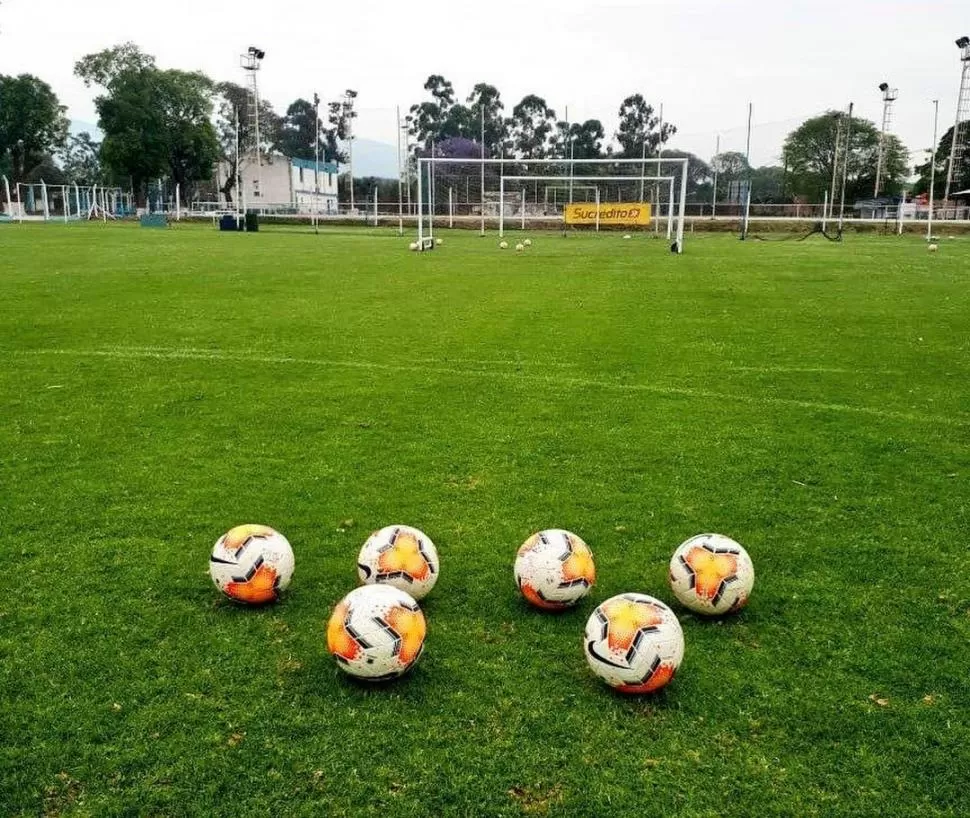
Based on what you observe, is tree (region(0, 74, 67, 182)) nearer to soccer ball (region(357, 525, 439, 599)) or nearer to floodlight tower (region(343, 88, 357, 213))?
floodlight tower (region(343, 88, 357, 213))

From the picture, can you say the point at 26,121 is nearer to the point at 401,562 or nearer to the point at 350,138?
the point at 350,138

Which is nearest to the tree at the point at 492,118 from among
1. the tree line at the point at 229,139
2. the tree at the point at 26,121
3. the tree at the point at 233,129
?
the tree line at the point at 229,139

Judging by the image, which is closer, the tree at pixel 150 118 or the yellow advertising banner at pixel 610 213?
the yellow advertising banner at pixel 610 213

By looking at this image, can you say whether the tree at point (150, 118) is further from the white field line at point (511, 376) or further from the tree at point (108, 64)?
the white field line at point (511, 376)

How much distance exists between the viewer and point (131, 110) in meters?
71.6

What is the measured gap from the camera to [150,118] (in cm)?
7250

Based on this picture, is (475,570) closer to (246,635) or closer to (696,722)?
(246,635)

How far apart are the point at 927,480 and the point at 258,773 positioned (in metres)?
5.39

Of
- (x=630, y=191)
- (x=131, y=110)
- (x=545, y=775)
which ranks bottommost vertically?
(x=545, y=775)

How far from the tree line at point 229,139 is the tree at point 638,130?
148mm

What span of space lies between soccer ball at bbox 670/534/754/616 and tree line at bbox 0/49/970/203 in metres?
61.6

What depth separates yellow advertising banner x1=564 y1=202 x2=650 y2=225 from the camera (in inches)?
1725

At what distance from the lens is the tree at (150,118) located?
71812 millimetres

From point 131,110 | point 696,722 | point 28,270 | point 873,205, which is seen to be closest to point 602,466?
point 696,722
